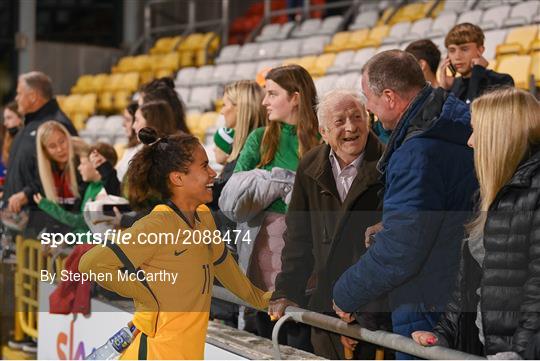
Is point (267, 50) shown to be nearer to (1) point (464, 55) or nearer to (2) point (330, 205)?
(1) point (464, 55)

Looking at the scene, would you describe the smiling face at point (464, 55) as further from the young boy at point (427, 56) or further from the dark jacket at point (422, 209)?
the dark jacket at point (422, 209)

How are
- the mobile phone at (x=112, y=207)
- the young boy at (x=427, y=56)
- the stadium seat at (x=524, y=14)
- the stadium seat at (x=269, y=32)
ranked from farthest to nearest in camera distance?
the stadium seat at (x=269, y=32), the stadium seat at (x=524, y=14), the young boy at (x=427, y=56), the mobile phone at (x=112, y=207)

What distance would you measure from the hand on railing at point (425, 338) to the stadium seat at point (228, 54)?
6.91 m

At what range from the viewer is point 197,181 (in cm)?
172

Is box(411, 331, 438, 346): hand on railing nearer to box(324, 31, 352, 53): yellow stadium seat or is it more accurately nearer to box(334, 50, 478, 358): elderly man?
box(334, 50, 478, 358): elderly man

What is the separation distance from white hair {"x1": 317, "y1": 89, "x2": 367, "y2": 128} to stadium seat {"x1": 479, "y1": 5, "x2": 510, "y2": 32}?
4097 mm

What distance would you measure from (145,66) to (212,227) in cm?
762

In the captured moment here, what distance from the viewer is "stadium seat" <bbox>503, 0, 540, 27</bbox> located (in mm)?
5602

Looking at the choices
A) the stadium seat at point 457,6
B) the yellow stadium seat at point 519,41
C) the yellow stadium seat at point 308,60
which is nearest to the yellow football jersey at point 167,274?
the yellow stadium seat at point 519,41

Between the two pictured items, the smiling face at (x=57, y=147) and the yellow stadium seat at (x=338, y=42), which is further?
the yellow stadium seat at (x=338, y=42)

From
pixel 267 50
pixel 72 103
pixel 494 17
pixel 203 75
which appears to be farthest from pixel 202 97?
pixel 494 17

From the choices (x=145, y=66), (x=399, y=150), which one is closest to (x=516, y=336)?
(x=399, y=150)

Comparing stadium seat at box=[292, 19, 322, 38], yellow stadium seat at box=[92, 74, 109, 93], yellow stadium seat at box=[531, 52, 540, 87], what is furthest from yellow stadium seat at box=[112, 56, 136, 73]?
yellow stadium seat at box=[531, 52, 540, 87]

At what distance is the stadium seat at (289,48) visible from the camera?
305 inches
